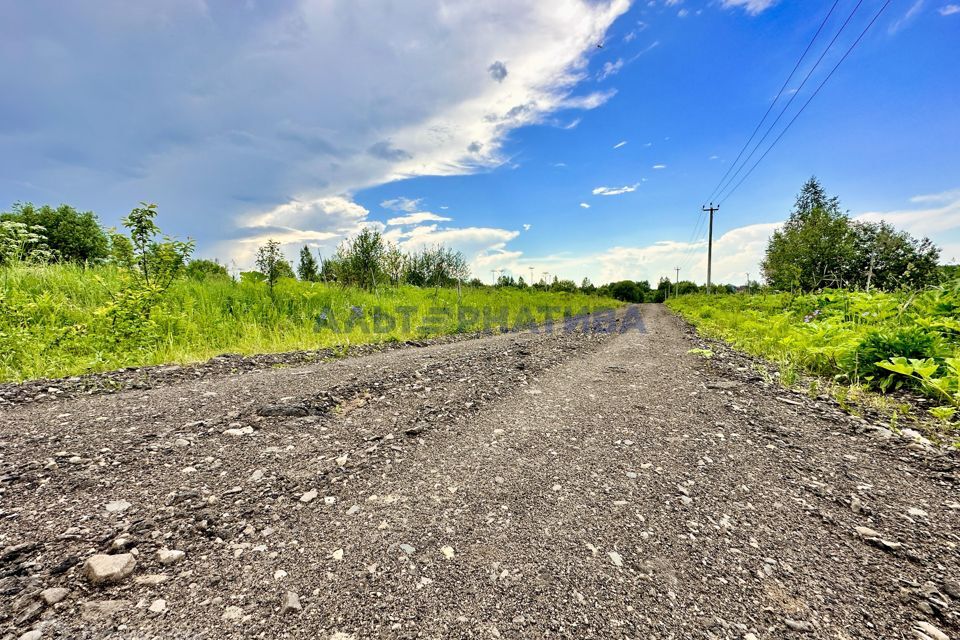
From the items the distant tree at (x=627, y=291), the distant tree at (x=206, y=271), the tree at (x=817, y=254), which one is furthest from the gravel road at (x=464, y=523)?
the distant tree at (x=627, y=291)

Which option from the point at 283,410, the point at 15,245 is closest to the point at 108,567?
the point at 283,410

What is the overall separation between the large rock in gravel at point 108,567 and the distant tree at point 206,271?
351 inches

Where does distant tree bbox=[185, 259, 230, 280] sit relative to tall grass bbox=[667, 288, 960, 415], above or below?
above

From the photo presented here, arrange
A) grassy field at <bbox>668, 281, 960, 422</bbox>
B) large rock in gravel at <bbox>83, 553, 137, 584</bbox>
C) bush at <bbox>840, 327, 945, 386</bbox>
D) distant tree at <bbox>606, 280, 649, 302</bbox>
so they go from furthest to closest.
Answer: distant tree at <bbox>606, 280, 649, 302</bbox>, bush at <bbox>840, 327, 945, 386</bbox>, grassy field at <bbox>668, 281, 960, 422</bbox>, large rock in gravel at <bbox>83, 553, 137, 584</bbox>

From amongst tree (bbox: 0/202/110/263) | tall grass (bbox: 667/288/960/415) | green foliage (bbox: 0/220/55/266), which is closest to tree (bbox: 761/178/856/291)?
tall grass (bbox: 667/288/960/415)

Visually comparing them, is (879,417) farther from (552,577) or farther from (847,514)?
(552,577)

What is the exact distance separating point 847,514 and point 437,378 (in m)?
3.36

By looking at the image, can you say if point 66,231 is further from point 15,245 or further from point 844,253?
point 844,253

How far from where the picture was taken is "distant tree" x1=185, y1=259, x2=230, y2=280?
9.14m

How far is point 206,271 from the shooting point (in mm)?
10914

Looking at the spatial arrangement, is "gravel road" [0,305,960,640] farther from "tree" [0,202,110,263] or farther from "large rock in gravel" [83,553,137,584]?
"tree" [0,202,110,263]

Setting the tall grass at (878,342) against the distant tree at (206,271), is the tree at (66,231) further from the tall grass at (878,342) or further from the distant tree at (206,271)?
the tall grass at (878,342)

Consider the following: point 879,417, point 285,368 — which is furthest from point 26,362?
point 879,417

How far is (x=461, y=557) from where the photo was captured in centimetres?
147
